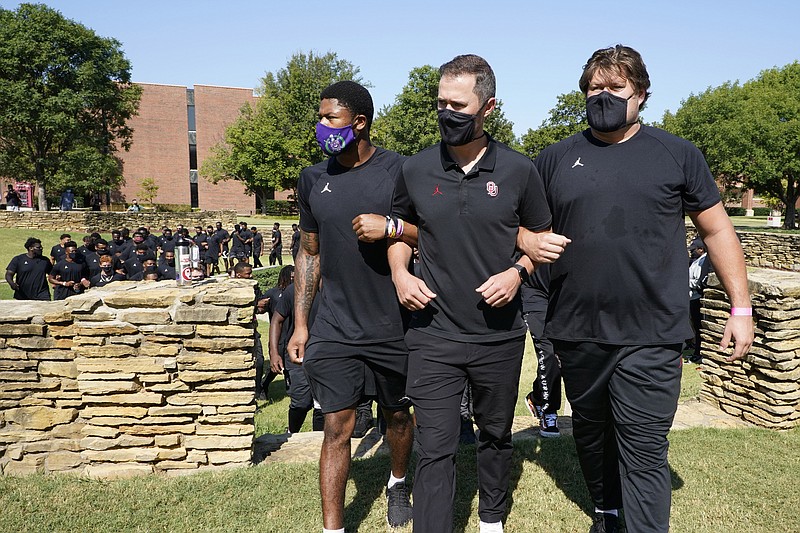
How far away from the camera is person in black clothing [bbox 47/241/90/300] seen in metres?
12.2

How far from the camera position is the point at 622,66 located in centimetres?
268

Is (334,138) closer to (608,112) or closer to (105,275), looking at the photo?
(608,112)

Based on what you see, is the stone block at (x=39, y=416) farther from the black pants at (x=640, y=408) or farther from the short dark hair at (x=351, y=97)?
the black pants at (x=640, y=408)

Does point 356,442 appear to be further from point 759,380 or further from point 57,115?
point 57,115

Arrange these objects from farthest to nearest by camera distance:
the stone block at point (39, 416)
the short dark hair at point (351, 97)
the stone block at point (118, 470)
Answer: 1. the stone block at point (39, 416)
2. the stone block at point (118, 470)
3. the short dark hair at point (351, 97)

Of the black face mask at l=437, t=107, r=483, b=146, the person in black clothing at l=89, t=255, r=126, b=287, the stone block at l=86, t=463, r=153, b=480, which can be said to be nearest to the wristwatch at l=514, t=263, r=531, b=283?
the black face mask at l=437, t=107, r=483, b=146

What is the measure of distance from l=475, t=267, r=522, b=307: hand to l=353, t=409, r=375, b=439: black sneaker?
3.22 meters

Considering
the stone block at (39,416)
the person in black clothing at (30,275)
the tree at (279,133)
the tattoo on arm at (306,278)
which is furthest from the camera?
the tree at (279,133)

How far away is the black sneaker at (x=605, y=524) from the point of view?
10.0 ft

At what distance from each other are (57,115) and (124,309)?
126 ft

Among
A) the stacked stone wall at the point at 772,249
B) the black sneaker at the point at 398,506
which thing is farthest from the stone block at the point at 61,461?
the stacked stone wall at the point at 772,249

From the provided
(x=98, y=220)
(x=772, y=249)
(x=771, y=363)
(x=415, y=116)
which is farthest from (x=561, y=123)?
(x=771, y=363)

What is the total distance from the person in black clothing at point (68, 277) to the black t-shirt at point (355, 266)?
10.9 meters

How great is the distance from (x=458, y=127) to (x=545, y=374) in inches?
102
